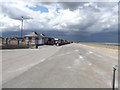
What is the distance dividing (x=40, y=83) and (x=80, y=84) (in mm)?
1664

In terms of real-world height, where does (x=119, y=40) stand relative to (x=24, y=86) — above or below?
above

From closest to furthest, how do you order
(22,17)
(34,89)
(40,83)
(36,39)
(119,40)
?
(119,40), (34,89), (40,83), (22,17), (36,39)

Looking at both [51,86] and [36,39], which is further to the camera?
[36,39]

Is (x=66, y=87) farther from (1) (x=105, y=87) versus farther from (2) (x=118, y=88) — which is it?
(2) (x=118, y=88)

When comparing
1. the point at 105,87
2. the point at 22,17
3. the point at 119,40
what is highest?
the point at 22,17

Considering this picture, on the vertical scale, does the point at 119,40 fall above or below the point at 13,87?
above

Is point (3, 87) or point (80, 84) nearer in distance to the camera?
point (3, 87)

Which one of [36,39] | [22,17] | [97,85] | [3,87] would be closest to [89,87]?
[97,85]

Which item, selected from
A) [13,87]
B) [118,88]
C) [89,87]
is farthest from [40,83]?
[118,88]

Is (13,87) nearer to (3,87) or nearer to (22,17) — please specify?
(3,87)

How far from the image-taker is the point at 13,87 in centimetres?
513

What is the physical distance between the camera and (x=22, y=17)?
52.0m

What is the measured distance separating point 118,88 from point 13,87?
13.1 feet

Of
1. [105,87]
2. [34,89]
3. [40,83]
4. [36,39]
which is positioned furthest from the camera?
[36,39]
